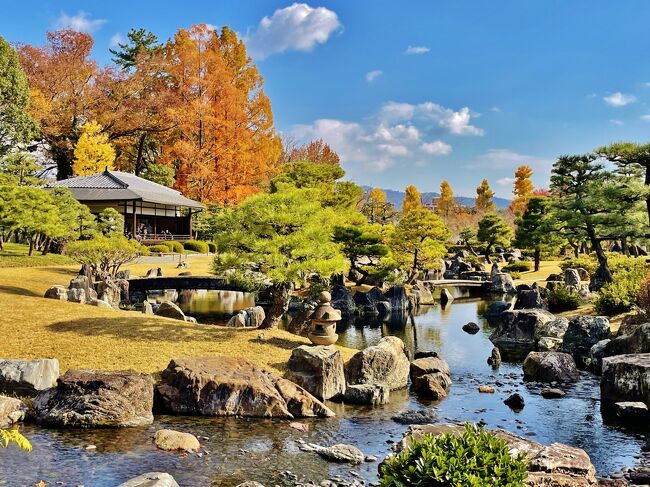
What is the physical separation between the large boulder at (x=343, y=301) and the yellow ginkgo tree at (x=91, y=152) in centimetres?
3190

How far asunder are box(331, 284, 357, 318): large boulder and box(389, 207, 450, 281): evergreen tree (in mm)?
6271

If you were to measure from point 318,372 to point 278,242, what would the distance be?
165 inches

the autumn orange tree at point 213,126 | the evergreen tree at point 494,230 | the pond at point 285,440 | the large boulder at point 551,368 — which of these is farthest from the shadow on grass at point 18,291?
the evergreen tree at point 494,230

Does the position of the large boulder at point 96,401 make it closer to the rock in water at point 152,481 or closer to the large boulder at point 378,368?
the rock in water at point 152,481

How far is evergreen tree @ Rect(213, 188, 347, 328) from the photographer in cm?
1586

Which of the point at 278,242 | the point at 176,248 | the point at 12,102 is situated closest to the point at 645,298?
the point at 278,242

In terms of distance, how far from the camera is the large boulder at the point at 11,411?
10562mm

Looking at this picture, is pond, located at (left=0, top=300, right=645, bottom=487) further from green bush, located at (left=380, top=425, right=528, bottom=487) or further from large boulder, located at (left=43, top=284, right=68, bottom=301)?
large boulder, located at (left=43, top=284, right=68, bottom=301)

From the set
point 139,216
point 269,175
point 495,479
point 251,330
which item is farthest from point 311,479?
point 269,175

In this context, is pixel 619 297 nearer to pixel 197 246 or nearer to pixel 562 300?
pixel 562 300

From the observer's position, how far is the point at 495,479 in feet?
18.4

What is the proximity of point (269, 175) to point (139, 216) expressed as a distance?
52.9 feet

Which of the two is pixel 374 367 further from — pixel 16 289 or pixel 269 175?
pixel 269 175

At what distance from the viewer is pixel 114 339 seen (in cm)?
1487
